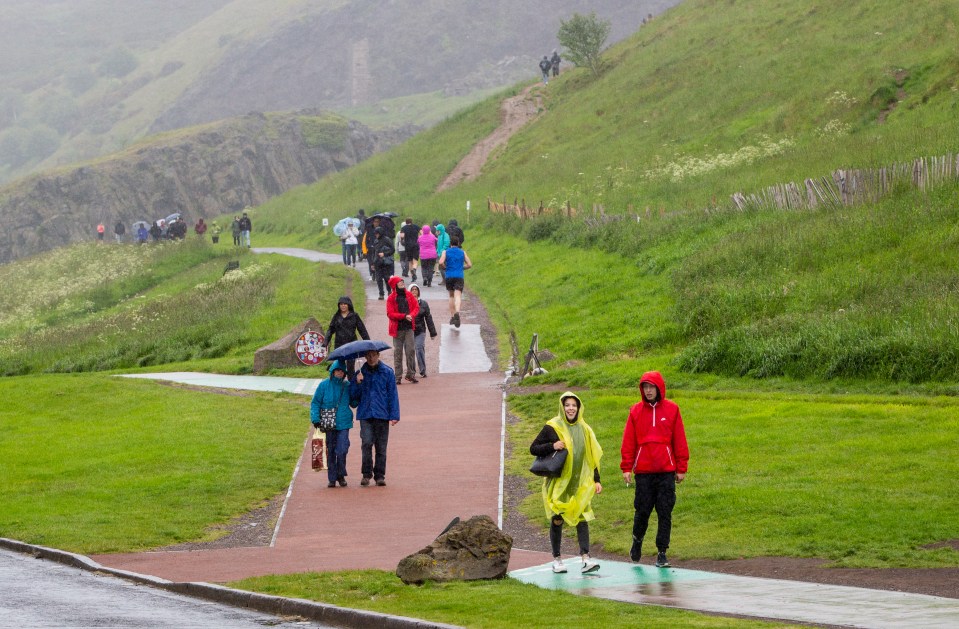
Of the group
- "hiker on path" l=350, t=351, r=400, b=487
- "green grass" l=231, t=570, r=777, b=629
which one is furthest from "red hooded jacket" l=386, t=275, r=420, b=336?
"green grass" l=231, t=570, r=777, b=629

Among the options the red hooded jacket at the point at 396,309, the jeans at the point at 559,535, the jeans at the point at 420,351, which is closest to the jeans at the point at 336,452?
the jeans at the point at 559,535

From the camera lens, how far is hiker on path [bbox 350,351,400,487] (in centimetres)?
1780

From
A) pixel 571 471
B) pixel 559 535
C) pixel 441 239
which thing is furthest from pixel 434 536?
pixel 441 239

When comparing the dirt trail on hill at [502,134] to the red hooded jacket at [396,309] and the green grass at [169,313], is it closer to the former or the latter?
the green grass at [169,313]

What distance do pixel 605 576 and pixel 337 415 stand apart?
250 inches

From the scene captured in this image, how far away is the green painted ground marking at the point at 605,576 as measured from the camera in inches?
481

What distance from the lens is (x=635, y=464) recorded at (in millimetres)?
13148

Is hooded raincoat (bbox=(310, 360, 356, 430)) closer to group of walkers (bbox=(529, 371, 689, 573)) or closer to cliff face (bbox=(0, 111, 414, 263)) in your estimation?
group of walkers (bbox=(529, 371, 689, 573))

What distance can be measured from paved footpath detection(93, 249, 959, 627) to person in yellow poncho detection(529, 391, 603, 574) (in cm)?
49

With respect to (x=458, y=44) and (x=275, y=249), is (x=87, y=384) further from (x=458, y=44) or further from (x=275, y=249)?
(x=458, y=44)

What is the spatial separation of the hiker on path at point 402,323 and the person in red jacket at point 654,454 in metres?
12.4

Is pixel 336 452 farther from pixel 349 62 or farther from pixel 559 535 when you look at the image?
pixel 349 62

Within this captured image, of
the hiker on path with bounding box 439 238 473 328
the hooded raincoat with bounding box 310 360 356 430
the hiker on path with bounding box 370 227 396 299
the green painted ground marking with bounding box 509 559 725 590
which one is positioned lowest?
the green painted ground marking with bounding box 509 559 725 590

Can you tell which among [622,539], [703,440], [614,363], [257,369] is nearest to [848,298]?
[614,363]
